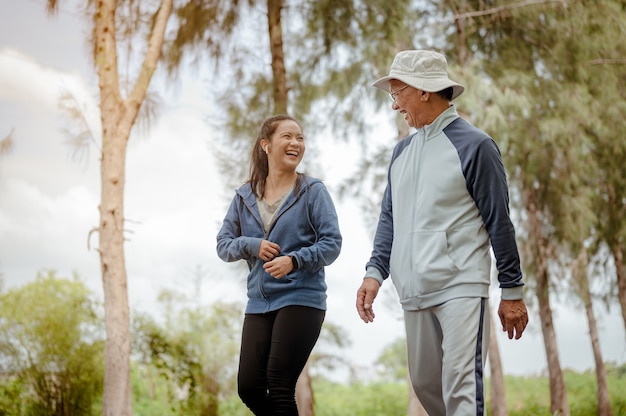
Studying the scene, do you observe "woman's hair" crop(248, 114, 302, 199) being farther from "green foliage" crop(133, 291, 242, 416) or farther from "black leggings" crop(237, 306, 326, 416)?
"green foliage" crop(133, 291, 242, 416)

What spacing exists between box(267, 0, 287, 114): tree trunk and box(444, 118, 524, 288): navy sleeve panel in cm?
476

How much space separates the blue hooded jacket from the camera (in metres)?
2.54

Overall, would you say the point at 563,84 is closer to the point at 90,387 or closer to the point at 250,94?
the point at 250,94

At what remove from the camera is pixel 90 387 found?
645 cm

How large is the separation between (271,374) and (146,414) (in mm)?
5415

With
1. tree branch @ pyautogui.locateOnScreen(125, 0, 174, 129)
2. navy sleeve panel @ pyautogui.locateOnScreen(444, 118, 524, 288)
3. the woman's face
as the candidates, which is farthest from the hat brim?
tree branch @ pyautogui.locateOnScreen(125, 0, 174, 129)

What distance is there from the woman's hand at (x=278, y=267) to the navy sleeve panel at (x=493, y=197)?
68cm

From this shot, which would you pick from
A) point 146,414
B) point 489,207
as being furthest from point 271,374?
point 146,414

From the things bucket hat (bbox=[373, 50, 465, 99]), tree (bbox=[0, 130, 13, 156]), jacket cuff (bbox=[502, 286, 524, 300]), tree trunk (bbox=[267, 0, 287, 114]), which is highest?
tree trunk (bbox=[267, 0, 287, 114])

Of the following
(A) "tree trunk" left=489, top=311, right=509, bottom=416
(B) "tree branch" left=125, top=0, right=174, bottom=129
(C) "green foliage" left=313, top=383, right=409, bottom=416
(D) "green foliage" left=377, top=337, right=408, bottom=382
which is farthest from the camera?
(D) "green foliage" left=377, top=337, right=408, bottom=382

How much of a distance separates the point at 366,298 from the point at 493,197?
0.52 m

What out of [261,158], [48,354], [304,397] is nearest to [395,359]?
[304,397]

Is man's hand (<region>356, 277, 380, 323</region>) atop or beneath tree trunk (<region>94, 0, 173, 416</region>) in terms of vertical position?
Answer: beneath

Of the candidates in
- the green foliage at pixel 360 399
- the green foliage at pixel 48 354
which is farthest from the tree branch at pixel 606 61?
the green foliage at pixel 48 354
